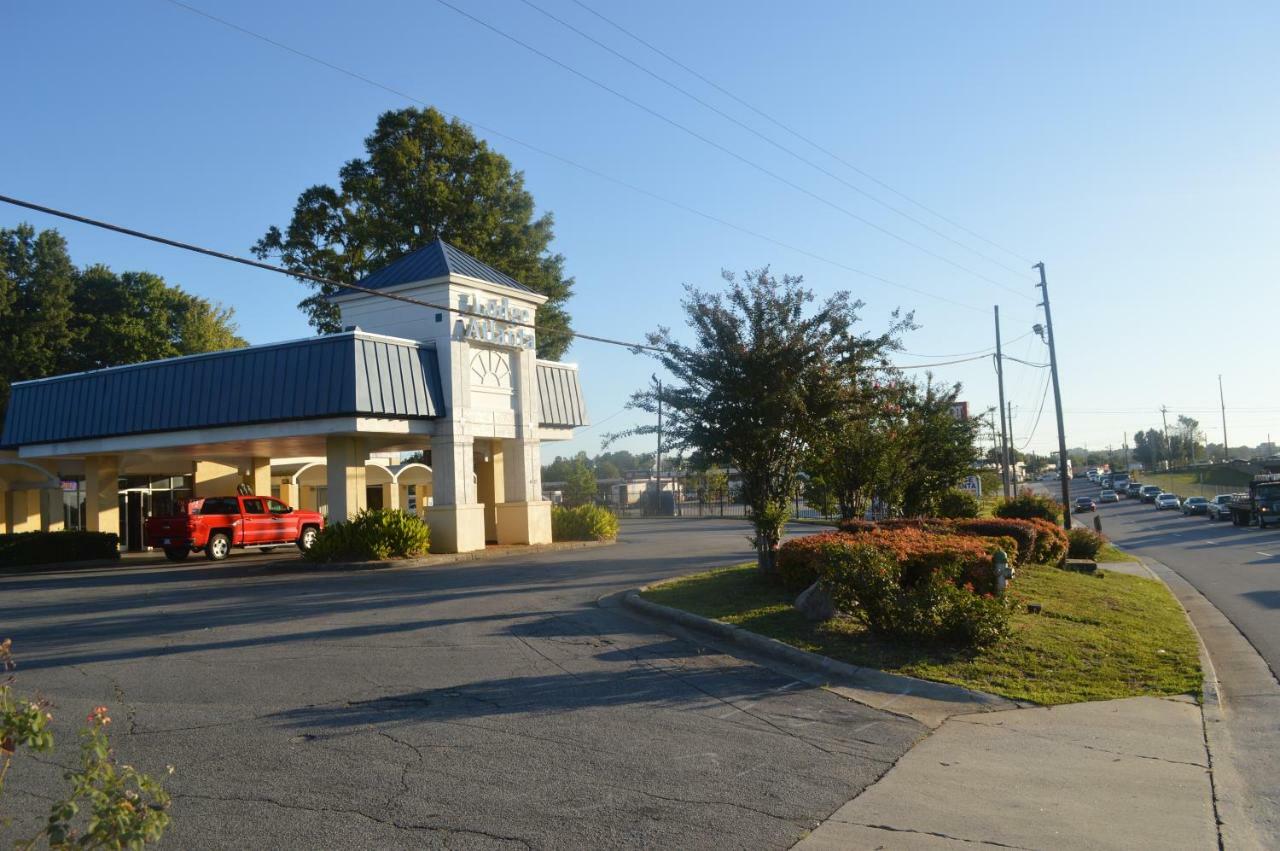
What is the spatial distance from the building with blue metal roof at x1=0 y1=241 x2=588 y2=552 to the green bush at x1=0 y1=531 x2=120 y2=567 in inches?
73.3

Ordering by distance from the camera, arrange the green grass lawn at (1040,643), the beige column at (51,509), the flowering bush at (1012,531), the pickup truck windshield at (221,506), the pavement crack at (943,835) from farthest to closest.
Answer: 1. the beige column at (51,509)
2. the pickup truck windshield at (221,506)
3. the flowering bush at (1012,531)
4. the green grass lawn at (1040,643)
5. the pavement crack at (943,835)

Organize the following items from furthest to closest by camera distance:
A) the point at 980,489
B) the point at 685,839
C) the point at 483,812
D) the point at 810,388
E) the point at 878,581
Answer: the point at 980,489 → the point at 810,388 → the point at 878,581 → the point at 483,812 → the point at 685,839

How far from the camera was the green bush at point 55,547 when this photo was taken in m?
27.4

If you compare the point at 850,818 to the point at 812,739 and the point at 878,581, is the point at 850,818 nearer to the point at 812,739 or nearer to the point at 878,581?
the point at 812,739

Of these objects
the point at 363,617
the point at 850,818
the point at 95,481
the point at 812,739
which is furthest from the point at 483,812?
the point at 95,481

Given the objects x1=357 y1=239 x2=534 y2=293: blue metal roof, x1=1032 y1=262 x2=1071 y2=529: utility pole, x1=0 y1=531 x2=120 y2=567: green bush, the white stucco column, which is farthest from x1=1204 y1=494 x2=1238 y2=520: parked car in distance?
x1=0 y1=531 x2=120 y2=567: green bush

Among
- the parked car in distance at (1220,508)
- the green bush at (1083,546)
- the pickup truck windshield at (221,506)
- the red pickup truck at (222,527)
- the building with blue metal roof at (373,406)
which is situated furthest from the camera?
the parked car in distance at (1220,508)

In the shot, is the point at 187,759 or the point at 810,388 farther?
the point at 810,388

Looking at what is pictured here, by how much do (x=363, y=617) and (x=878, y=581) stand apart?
738 cm

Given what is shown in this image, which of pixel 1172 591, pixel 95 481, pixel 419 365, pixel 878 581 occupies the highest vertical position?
pixel 419 365

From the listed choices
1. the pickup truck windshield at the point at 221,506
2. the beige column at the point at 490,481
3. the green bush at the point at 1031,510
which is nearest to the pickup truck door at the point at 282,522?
the pickup truck windshield at the point at 221,506

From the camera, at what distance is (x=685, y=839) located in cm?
575

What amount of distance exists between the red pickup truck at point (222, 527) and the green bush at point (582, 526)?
7543 mm

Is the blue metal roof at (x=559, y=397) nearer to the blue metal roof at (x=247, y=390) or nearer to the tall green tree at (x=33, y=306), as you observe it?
the blue metal roof at (x=247, y=390)
